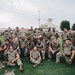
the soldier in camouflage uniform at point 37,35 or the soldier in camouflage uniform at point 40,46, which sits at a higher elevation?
the soldier in camouflage uniform at point 37,35

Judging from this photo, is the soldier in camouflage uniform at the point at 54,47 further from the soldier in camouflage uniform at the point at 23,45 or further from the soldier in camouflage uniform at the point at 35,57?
the soldier in camouflage uniform at the point at 23,45

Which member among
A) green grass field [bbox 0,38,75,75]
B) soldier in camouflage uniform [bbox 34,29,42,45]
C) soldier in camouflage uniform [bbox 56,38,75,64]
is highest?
soldier in camouflage uniform [bbox 34,29,42,45]

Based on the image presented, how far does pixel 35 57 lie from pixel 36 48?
22.5 inches

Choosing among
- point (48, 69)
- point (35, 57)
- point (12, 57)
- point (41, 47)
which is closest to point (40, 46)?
point (41, 47)

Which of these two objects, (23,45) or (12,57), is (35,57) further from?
(23,45)

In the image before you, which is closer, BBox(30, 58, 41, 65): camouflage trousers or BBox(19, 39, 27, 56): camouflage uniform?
BBox(30, 58, 41, 65): camouflage trousers

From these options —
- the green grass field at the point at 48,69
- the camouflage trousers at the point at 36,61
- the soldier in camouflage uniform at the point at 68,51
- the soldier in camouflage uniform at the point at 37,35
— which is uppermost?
the soldier in camouflage uniform at the point at 37,35

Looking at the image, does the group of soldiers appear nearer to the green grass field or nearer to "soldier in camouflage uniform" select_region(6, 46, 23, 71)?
"soldier in camouflage uniform" select_region(6, 46, 23, 71)

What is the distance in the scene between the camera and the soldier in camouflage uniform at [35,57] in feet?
42.3

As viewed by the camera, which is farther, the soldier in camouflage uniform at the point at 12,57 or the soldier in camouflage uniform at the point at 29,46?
the soldier in camouflage uniform at the point at 29,46

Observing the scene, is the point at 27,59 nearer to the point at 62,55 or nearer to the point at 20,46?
the point at 20,46

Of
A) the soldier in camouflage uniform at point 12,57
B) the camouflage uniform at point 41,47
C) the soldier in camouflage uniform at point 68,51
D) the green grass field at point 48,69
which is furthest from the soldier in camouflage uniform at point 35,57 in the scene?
the soldier in camouflage uniform at point 68,51

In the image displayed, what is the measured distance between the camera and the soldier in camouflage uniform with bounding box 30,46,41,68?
12.9m

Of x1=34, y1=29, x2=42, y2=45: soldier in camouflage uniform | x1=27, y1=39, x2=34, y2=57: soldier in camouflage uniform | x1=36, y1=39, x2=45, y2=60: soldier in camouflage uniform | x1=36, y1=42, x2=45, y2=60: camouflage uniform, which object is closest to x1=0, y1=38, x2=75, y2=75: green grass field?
x1=36, y1=42, x2=45, y2=60: camouflage uniform
